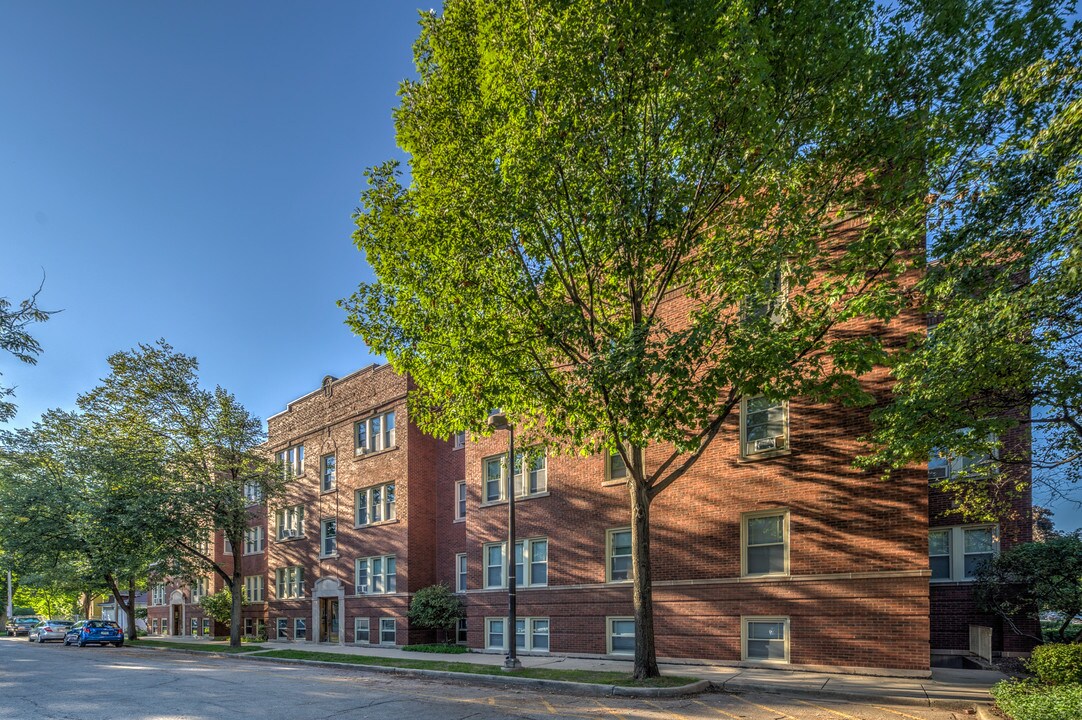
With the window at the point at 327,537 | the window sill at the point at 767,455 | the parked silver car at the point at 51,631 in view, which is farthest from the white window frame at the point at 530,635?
the parked silver car at the point at 51,631

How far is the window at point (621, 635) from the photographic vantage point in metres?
19.6

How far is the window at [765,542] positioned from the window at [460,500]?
46.5 ft

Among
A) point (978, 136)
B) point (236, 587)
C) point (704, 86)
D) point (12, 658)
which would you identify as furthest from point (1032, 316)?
point (12, 658)

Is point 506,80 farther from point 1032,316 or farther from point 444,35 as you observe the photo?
point 1032,316

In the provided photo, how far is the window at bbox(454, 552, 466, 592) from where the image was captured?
2782 cm

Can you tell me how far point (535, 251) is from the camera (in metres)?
14.3

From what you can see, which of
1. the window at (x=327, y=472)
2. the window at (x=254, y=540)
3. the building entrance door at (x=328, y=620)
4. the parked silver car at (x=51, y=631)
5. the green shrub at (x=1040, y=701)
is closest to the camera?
the green shrub at (x=1040, y=701)

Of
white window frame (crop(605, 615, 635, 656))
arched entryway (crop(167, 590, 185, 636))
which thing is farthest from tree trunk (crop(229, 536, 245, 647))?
arched entryway (crop(167, 590, 185, 636))

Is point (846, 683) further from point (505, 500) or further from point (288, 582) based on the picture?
point (288, 582)

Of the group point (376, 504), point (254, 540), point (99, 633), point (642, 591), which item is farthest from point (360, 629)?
point (642, 591)

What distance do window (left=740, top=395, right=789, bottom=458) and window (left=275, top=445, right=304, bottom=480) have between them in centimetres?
2618

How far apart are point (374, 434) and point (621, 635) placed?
16259 mm

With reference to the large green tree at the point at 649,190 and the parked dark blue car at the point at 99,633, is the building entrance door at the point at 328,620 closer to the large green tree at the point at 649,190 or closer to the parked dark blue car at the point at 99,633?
the parked dark blue car at the point at 99,633

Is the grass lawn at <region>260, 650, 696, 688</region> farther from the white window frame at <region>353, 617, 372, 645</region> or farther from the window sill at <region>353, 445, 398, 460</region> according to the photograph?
the window sill at <region>353, 445, 398, 460</region>
